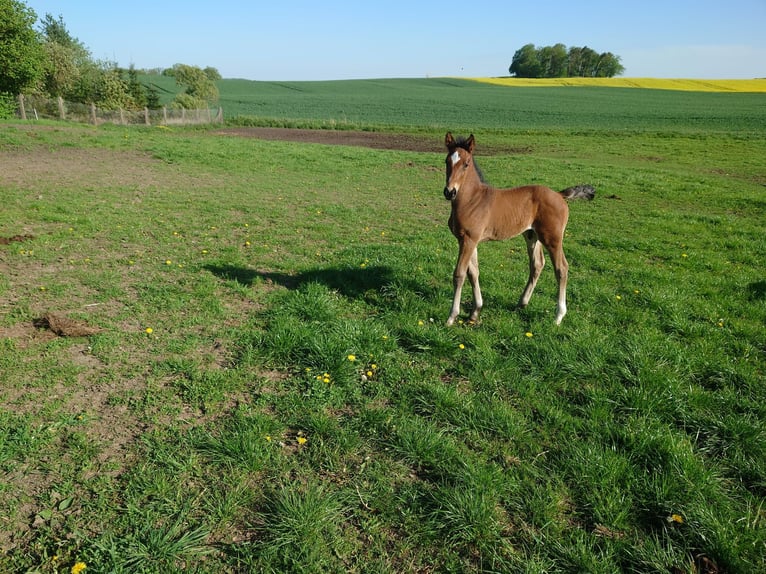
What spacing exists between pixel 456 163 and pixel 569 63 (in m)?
130

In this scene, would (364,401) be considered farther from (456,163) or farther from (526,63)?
(526,63)

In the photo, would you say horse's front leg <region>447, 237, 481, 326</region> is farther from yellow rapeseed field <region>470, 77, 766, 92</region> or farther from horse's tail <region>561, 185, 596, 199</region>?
yellow rapeseed field <region>470, 77, 766, 92</region>

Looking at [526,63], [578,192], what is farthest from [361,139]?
[526,63]

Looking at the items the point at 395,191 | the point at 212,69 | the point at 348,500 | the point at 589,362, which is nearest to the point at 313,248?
the point at 589,362

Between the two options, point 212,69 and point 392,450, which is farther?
point 212,69

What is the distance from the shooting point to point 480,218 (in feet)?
18.4

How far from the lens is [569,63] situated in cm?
11306

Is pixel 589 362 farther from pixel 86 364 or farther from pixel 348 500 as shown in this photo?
pixel 86 364

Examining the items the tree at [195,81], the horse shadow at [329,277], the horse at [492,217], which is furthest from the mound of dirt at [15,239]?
the tree at [195,81]

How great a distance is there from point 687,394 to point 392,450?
9.68 ft

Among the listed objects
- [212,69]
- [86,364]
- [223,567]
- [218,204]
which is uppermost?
[212,69]

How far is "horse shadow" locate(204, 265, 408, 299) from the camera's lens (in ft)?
22.4

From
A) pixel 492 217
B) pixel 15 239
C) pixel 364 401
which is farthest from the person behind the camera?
pixel 15 239

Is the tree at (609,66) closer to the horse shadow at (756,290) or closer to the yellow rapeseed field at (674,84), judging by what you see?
the yellow rapeseed field at (674,84)
